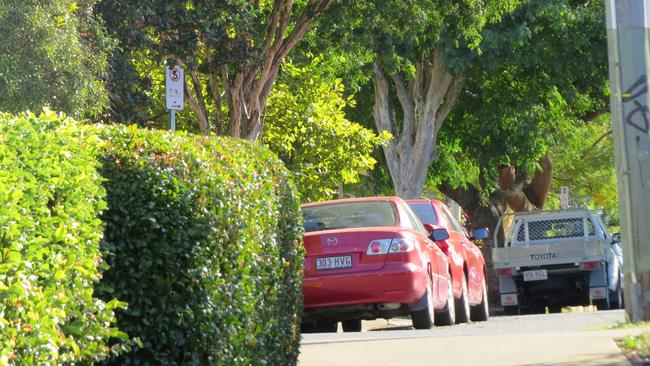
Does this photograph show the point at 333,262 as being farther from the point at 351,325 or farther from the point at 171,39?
the point at 171,39

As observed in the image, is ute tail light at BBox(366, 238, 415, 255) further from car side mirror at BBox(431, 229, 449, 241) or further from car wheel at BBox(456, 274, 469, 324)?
car wheel at BBox(456, 274, 469, 324)

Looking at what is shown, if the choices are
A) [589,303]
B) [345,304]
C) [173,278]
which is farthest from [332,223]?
[589,303]

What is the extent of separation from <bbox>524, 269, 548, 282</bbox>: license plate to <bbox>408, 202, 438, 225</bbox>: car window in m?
6.44

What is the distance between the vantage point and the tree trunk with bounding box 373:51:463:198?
108ft

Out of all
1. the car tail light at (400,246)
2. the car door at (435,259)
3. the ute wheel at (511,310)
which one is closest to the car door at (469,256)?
the car door at (435,259)

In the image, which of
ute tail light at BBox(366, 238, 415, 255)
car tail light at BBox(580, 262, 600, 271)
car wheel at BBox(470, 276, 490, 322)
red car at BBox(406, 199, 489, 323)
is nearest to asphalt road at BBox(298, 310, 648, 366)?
ute tail light at BBox(366, 238, 415, 255)

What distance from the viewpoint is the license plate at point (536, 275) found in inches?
963

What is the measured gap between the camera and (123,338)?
22.3 ft

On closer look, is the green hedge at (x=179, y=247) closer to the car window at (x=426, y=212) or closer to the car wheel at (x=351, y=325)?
the car wheel at (x=351, y=325)

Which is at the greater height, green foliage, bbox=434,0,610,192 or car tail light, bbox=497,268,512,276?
green foliage, bbox=434,0,610,192

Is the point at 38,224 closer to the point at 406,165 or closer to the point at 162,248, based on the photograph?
the point at 162,248

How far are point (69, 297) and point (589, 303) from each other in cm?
1960

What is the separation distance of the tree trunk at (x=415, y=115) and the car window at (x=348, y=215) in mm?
17354

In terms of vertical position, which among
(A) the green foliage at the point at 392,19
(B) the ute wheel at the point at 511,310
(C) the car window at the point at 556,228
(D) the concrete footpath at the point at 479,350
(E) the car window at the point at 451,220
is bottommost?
(D) the concrete footpath at the point at 479,350
